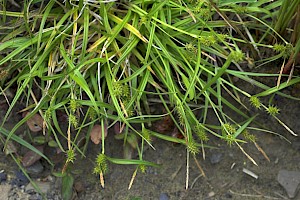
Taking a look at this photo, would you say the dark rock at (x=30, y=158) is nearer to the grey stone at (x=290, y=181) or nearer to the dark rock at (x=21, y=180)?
the dark rock at (x=21, y=180)

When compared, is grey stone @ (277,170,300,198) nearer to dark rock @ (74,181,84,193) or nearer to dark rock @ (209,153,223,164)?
dark rock @ (209,153,223,164)

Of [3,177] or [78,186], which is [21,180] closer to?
[3,177]

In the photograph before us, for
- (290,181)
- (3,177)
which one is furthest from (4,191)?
(290,181)

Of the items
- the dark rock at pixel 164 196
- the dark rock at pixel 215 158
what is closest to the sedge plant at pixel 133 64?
the dark rock at pixel 215 158

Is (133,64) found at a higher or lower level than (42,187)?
higher

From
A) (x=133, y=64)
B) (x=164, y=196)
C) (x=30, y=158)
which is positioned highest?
(x=133, y=64)

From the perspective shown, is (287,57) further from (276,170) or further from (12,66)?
(12,66)

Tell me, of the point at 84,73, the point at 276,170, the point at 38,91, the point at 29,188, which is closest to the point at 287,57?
the point at 276,170
